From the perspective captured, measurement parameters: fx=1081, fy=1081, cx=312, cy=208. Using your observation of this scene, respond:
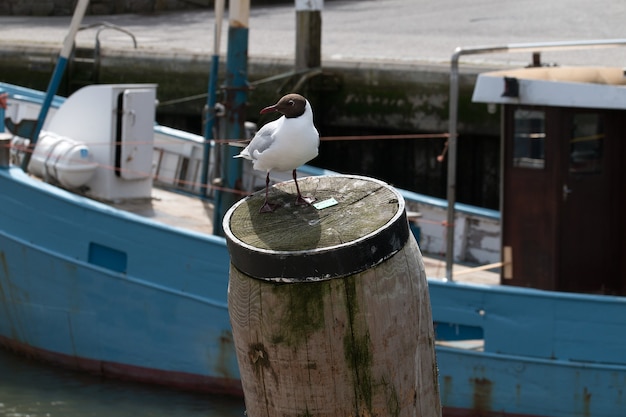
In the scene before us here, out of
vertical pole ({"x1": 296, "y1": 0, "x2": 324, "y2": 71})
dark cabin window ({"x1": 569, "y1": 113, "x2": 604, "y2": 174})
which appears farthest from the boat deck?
vertical pole ({"x1": 296, "y1": 0, "x2": 324, "y2": 71})

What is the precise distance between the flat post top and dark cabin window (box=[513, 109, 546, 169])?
459cm

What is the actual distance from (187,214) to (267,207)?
6777mm

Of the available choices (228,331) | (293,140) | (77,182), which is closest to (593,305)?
(228,331)

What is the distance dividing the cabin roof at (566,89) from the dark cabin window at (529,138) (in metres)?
0.23

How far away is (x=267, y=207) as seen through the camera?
9.20 feet

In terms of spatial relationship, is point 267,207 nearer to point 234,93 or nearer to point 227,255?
point 227,255

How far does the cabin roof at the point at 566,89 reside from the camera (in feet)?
22.6

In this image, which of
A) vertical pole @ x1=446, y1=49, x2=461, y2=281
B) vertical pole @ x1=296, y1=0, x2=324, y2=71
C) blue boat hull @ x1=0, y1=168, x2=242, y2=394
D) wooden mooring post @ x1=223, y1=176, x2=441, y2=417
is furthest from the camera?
vertical pole @ x1=296, y1=0, x2=324, y2=71

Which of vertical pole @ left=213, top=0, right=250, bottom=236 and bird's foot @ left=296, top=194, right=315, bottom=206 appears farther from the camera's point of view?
vertical pole @ left=213, top=0, right=250, bottom=236

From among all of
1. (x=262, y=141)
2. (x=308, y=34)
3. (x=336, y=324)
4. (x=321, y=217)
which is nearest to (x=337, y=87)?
(x=308, y=34)

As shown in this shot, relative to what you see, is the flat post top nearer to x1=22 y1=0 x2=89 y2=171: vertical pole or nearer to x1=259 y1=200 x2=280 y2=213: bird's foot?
x1=259 y1=200 x2=280 y2=213: bird's foot

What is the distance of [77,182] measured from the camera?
906cm

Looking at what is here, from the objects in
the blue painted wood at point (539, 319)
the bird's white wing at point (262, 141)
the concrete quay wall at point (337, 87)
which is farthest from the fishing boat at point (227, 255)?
the concrete quay wall at point (337, 87)

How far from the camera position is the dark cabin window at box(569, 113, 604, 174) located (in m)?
7.19
